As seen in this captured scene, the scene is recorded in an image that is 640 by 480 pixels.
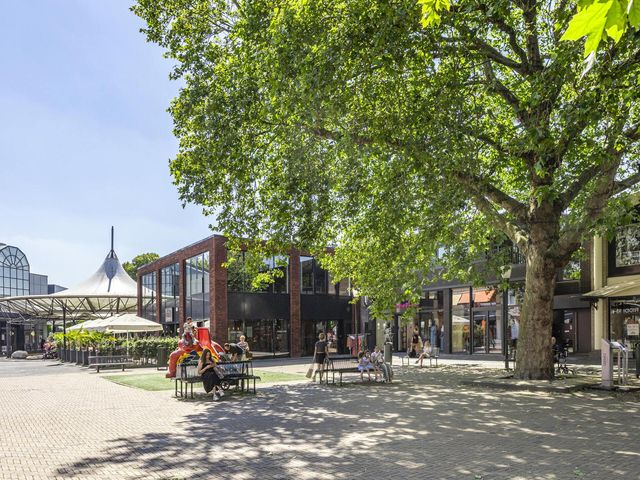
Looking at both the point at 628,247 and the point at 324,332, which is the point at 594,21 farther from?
the point at 324,332

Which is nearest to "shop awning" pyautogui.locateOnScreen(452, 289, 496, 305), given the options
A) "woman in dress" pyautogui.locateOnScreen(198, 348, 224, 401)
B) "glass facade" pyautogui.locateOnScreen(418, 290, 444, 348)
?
"glass facade" pyautogui.locateOnScreen(418, 290, 444, 348)

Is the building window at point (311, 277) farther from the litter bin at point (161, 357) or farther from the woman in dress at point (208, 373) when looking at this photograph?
the woman in dress at point (208, 373)

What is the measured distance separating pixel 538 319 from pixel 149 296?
3426 centimetres

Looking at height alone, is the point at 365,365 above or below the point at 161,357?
above

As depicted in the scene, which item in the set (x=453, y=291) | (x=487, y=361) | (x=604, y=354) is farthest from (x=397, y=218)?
(x=453, y=291)

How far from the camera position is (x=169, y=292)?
129ft

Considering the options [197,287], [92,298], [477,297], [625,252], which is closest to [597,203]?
[625,252]

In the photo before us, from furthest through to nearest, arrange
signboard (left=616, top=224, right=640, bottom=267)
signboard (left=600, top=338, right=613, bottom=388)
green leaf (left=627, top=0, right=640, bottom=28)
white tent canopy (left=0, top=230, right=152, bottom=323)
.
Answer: white tent canopy (left=0, top=230, right=152, bottom=323) < signboard (left=616, top=224, right=640, bottom=267) < signboard (left=600, top=338, right=613, bottom=388) < green leaf (left=627, top=0, right=640, bottom=28)

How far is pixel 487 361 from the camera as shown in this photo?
2627 cm

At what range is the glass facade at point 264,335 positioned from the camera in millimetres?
31547

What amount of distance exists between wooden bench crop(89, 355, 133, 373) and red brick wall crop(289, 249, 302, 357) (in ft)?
33.1

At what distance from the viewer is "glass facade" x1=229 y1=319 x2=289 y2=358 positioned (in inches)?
1242

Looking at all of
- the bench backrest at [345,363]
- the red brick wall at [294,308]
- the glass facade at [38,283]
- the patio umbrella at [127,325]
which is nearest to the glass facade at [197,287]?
the patio umbrella at [127,325]

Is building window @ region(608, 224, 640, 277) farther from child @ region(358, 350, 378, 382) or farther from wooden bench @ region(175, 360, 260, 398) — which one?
wooden bench @ region(175, 360, 260, 398)
